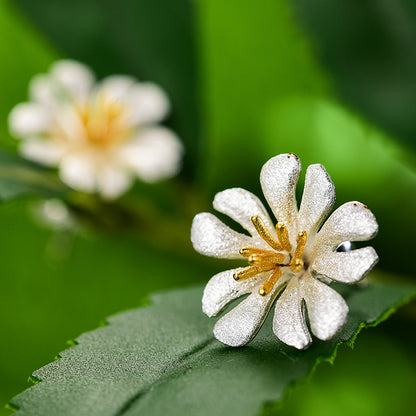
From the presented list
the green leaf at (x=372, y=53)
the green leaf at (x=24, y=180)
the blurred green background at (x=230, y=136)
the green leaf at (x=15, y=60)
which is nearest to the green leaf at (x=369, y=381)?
the blurred green background at (x=230, y=136)

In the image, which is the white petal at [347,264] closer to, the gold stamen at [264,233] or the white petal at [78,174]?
the gold stamen at [264,233]

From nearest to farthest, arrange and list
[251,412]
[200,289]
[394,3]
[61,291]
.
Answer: [251,412], [200,289], [394,3], [61,291]

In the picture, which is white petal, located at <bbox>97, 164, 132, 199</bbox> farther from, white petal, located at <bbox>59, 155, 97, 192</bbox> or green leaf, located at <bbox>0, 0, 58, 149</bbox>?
green leaf, located at <bbox>0, 0, 58, 149</bbox>

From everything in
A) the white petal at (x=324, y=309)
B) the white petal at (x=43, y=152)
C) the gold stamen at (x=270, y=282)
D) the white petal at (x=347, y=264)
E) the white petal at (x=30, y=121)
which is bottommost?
Result: the white petal at (x=324, y=309)

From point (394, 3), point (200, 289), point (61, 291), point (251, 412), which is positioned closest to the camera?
point (251, 412)

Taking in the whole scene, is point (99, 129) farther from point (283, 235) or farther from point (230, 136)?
point (283, 235)

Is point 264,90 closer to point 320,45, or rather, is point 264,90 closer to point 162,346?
point 320,45

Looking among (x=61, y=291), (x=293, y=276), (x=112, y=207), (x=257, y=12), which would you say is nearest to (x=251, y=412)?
(x=293, y=276)
